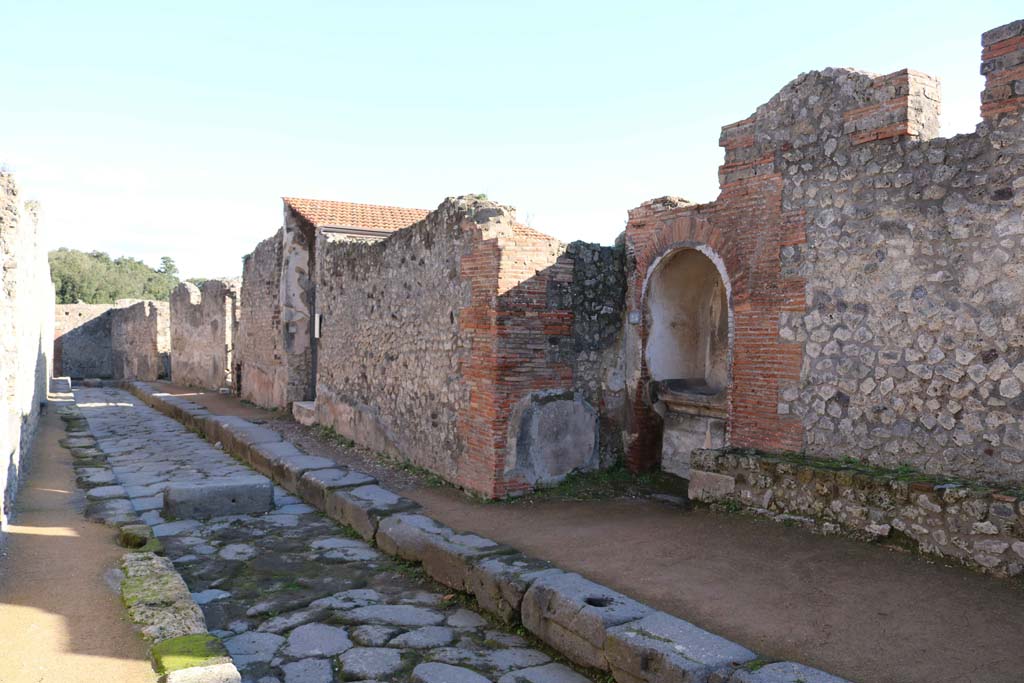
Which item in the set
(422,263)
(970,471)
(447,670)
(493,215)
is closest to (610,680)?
(447,670)

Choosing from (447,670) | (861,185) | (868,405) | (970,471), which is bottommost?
(447,670)

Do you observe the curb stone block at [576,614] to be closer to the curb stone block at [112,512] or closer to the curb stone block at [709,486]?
the curb stone block at [709,486]

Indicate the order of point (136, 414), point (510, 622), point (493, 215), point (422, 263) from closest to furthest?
1. point (510, 622)
2. point (493, 215)
3. point (422, 263)
4. point (136, 414)

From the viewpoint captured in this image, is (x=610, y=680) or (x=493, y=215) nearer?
(x=610, y=680)

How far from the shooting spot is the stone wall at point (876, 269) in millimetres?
4457

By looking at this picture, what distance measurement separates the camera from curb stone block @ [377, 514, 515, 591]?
4801 millimetres

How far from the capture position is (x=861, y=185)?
516 centimetres

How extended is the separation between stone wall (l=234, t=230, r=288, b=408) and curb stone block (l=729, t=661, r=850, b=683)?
10776mm

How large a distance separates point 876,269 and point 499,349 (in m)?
3.04

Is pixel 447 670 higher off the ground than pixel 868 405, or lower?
lower

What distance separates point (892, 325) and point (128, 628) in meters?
4.96

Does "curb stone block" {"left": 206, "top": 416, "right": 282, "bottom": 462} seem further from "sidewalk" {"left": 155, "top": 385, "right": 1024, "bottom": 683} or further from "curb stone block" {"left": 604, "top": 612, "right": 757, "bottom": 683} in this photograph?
"curb stone block" {"left": 604, "top": 612, "right": 757, "bottom": 683}

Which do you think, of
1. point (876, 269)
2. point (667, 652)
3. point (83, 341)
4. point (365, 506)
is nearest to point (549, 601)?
point (667, 652)

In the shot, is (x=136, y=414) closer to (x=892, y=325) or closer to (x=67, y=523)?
(x=67, y=523)
